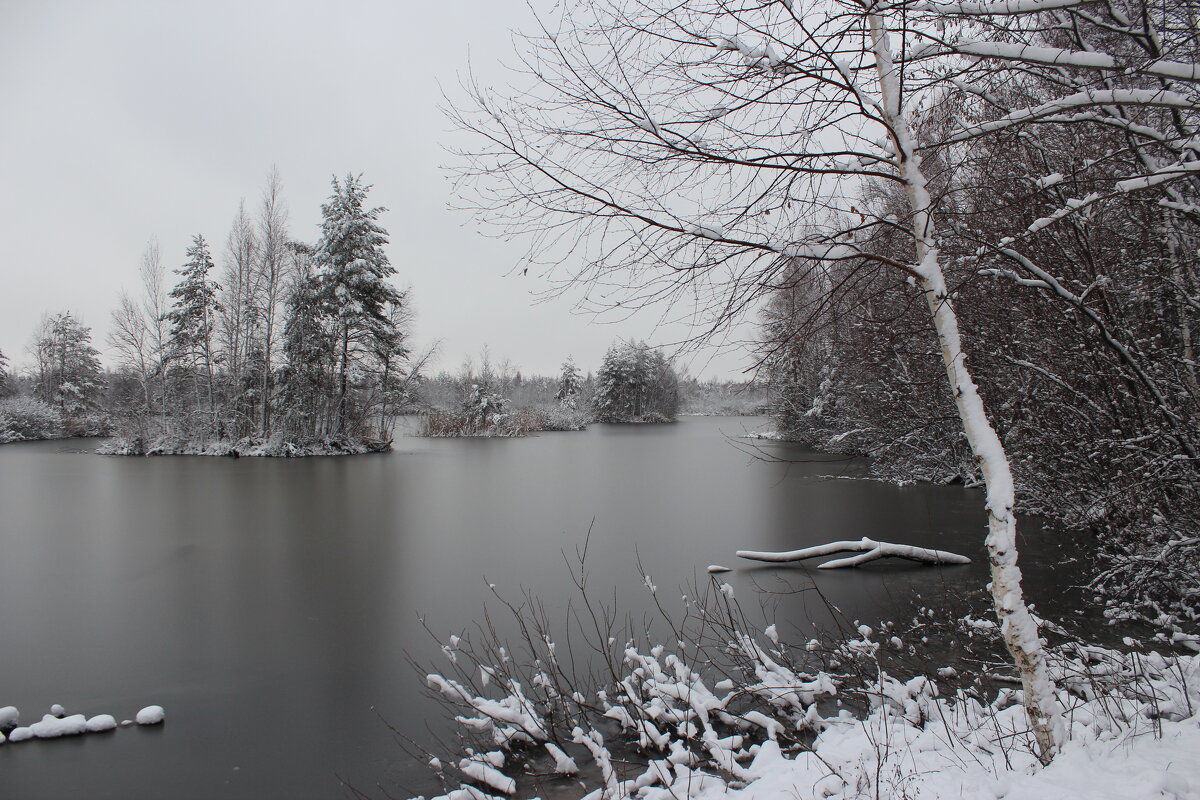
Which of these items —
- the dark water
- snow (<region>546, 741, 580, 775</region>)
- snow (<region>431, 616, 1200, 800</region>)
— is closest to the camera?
snow (<region>431, 616, 1200, 800</region>)

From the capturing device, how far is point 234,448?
22328 millimetres

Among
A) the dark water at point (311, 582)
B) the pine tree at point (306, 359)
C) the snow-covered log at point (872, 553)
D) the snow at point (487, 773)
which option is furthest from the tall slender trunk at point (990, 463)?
the pine tree at point (306, 359)

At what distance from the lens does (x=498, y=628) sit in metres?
6.07

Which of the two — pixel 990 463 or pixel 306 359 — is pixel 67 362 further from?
pixel 990 463

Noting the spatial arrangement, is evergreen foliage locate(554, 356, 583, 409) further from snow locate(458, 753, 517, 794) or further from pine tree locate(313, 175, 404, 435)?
snow locate(458, 753, 517, 794)

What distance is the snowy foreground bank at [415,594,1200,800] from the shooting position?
7.23 feet

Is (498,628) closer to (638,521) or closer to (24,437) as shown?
(638,521)

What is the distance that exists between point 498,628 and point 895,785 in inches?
175

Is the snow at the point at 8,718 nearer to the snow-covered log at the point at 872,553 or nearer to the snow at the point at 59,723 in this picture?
the snow at the point at 59,723

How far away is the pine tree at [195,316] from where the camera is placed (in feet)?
78.7

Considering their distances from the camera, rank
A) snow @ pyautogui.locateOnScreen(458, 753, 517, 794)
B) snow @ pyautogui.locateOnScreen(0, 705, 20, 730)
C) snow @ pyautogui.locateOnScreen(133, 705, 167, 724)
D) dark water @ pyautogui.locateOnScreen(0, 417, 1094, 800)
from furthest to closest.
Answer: snow @ pyautogui.locateOnScreen(133, 705, 167, 724) < snow @ pyautogui.locateOnScreen(0, 705, 20, 730) < dark water @ pyautogui.locateOnScreen(0, 417, 1094, 800) < snow @ pyautogui.locateOnScreen(458, 753, 517, 794)

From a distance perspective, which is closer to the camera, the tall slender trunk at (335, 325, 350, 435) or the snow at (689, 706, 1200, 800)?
the snow at (689, 706, 1200, 800)

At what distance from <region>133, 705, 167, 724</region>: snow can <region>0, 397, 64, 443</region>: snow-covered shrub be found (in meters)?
34.7

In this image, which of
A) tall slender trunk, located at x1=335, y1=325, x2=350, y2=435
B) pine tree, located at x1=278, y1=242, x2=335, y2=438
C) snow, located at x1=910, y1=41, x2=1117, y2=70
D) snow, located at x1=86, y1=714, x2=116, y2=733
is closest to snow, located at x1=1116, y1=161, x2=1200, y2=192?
snow, located at x1=910, y1=41, x2=1117, y2=70
